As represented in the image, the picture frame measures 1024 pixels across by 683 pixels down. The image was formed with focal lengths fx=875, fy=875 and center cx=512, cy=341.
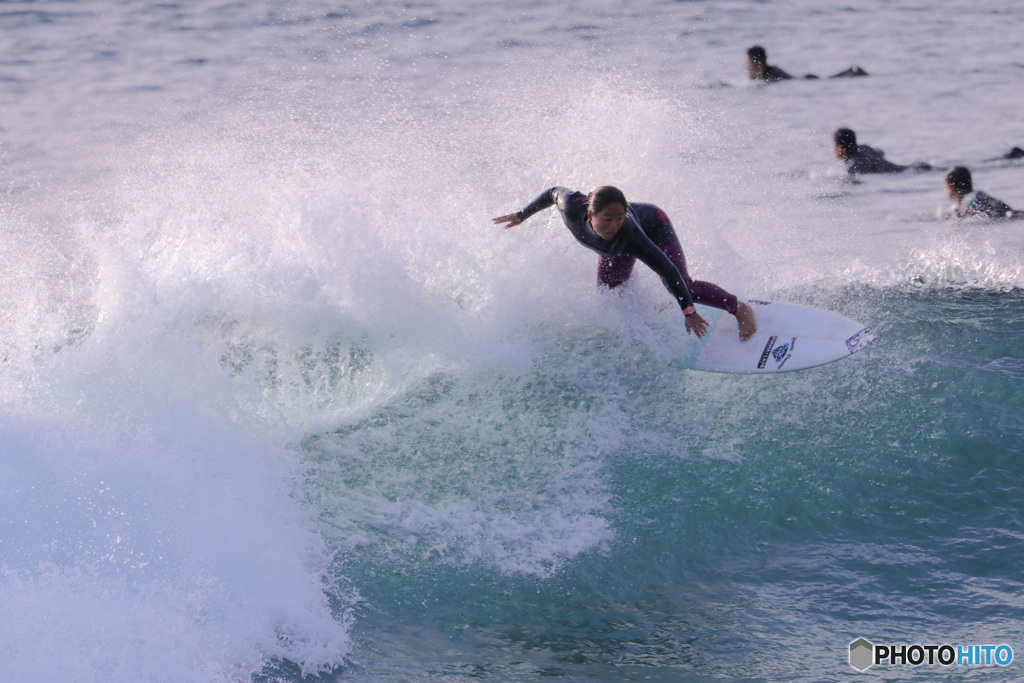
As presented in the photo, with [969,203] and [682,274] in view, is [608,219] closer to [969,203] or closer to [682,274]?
[682,274]

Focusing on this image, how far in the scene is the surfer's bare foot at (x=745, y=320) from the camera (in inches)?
235

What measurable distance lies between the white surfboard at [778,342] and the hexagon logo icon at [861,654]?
217 cm

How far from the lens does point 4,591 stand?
3979mm

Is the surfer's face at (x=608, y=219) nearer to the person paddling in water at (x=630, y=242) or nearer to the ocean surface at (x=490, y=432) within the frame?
the person paddling in water at (x=630, y=242)

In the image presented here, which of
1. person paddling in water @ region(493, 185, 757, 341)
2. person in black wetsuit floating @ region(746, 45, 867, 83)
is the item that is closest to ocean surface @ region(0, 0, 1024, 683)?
person paddling in water @ region(493, 185, 757, 341)

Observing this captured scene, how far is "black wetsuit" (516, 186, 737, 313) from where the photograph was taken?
17.9ft

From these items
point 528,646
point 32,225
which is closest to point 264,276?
point 528,646

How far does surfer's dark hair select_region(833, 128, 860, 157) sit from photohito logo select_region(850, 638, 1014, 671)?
7.74 m

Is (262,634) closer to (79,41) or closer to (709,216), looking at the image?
(709,216)

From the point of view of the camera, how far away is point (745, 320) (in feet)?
19.6

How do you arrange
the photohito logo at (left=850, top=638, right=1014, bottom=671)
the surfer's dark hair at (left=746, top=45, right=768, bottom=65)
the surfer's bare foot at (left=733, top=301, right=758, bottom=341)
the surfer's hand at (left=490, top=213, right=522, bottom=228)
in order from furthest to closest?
1. the surfer's dark hair at (left=746, top=45, right=768, bottom=65)
2. the surfer's hand at (left=490, top=213, right=522, bottom=228)
3. the surfer's bare foot at (left=733, top=301, right=758, bottom=341)
4. the photohito logo at (left=850, top=638, right=1014, bottom=671)

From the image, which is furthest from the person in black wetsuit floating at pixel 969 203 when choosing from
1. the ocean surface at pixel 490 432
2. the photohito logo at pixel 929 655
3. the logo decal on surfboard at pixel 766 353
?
the photohito logo at pixel 929 655

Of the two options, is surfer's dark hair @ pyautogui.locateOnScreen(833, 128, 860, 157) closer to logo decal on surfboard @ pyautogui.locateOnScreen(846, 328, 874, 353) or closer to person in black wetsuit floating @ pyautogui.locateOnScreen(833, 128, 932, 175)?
person in black wetsuit floating @ pyautogui.locateOnScreen(833, 128, 932, 175)

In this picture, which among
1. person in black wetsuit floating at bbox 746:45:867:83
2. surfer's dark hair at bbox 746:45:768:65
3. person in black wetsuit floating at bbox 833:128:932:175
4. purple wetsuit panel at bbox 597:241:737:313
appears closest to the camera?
purple wetsuit panel at bbox 597:241:737:313
